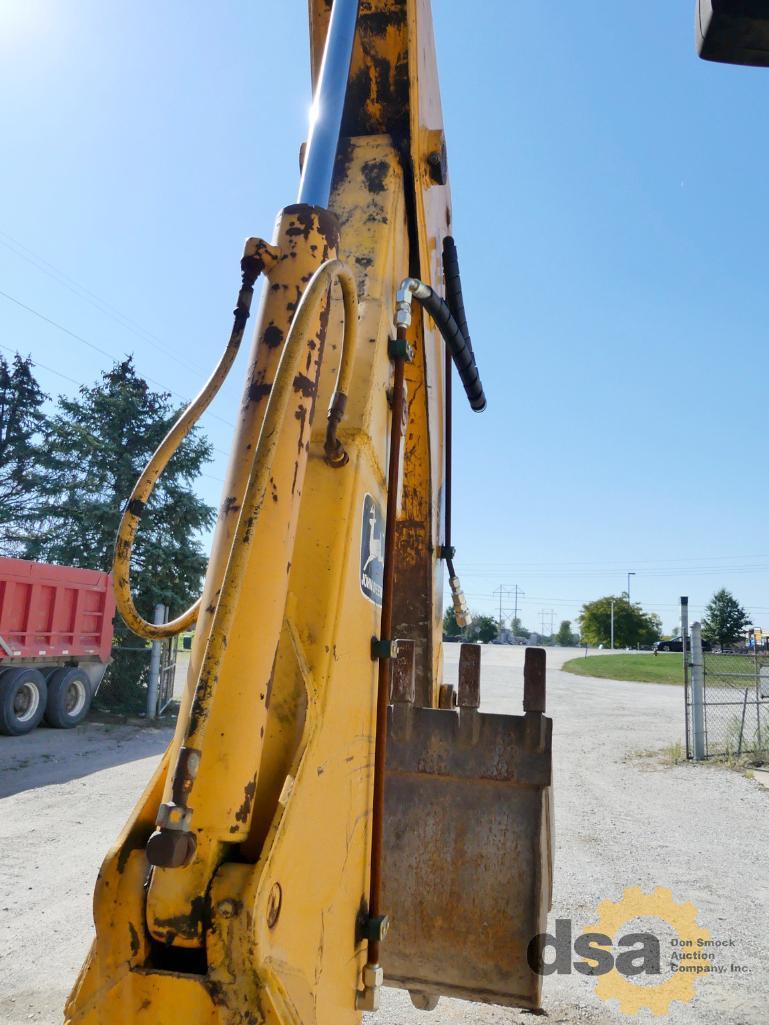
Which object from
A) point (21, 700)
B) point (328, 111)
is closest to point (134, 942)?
point (328, 111)

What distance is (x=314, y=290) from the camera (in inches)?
54.4

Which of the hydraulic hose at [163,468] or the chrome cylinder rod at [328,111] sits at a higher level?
the chrome cylinder rod at [328,111]

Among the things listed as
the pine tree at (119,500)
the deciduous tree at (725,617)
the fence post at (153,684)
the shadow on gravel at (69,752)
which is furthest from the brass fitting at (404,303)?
the deciduous tree at (725,617)

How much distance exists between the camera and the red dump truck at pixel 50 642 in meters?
11.2

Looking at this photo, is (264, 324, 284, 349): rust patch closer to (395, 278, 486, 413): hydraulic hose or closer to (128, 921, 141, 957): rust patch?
(395, 278, 486, 413): hydraulic hose

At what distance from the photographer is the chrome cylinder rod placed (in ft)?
5.35

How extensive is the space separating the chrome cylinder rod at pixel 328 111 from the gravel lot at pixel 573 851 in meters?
3.54

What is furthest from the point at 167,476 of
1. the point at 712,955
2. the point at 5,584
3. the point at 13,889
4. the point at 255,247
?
the point at 255,247

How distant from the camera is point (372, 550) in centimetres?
175

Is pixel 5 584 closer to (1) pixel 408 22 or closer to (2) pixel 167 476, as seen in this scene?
(2) pixel 167 476

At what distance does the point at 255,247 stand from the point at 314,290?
22 centimetres

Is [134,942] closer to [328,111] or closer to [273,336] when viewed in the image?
[273,336]

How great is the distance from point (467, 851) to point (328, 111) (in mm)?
2261

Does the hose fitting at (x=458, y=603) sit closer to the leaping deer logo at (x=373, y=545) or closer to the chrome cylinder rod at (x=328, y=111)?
the leaping deer logo at (x=373, y=545)
